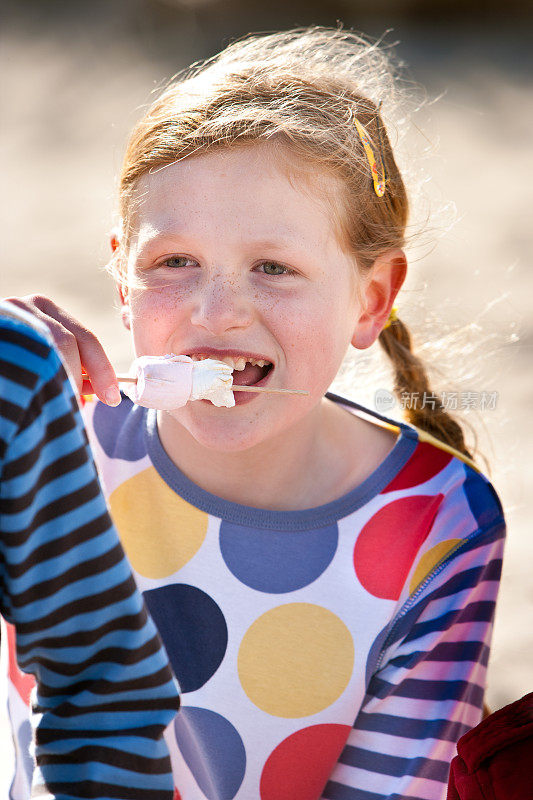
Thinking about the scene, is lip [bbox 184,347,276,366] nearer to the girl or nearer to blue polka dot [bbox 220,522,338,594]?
the girl

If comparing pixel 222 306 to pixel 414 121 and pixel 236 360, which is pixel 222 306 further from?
pixel 414 121

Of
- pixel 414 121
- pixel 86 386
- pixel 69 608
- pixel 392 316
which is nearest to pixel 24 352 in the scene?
pixel 69 608

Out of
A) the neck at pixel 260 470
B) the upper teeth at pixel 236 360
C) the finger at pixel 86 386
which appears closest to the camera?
the finger at pixel 86 386

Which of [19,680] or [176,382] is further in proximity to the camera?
[19,680]

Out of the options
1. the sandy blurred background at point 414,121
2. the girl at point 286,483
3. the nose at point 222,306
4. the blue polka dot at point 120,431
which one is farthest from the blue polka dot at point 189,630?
the sandy blurred background at point 414,121

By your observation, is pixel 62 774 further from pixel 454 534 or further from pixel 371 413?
pixel 371 413

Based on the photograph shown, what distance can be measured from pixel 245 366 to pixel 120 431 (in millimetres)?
388

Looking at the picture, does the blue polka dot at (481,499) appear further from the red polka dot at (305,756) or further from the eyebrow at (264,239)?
the eyebrow at (264,239)

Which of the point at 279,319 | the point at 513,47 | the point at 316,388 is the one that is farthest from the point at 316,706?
the point at 513,47

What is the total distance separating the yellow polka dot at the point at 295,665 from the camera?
1.66m

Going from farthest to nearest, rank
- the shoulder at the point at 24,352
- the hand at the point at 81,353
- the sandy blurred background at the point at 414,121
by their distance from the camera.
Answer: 1. the sandy blurred background at the point at 414,121
2. the hand at the point at 81,353
3. the shoulder at the point at 24,352

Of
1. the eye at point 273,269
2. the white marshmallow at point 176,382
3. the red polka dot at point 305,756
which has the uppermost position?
the eye at point 273,269

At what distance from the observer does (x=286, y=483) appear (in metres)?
1.75

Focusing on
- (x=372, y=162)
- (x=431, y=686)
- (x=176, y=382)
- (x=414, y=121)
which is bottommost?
(x=431, y=686)
